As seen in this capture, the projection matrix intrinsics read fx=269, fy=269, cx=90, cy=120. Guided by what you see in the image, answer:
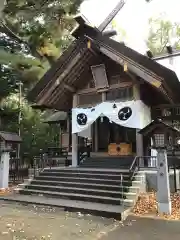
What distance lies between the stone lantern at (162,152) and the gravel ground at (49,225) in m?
1.64

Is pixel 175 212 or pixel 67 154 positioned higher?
pixel 67 154

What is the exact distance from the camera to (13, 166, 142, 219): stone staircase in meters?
8.60

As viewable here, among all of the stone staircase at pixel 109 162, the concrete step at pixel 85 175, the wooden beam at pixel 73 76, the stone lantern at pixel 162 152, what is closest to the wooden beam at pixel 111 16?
the wooden beam at pixel 73 76

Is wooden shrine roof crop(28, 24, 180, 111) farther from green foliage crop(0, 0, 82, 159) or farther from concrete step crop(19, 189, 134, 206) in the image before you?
green foliage crop(0, 0, 82, 159)

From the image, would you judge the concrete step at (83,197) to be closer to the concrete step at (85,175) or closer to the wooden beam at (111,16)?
the concrete step at (85,175)

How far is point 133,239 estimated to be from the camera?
5.76 m

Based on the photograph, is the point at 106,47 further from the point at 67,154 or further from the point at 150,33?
the point at 150,33

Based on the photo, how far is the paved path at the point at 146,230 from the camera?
593cm

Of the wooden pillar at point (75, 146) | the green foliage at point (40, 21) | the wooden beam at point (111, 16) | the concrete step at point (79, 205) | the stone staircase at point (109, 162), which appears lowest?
the concrete step at point (79, 205)

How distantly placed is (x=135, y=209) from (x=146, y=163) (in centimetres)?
431

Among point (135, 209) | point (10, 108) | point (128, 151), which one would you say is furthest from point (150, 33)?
point (135, 209)

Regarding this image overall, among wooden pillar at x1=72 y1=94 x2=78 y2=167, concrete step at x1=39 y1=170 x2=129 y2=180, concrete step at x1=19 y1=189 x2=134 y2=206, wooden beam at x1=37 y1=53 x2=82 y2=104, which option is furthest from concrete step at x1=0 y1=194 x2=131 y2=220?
wooden beam at x1=37 y1=53 x2=82 y2=104

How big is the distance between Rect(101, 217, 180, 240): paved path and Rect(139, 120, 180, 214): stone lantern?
823mm

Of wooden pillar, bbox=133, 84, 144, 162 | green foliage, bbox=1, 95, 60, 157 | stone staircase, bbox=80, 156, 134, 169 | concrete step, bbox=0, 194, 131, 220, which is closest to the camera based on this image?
concrete step, bbox=0, 194, 131, 220
